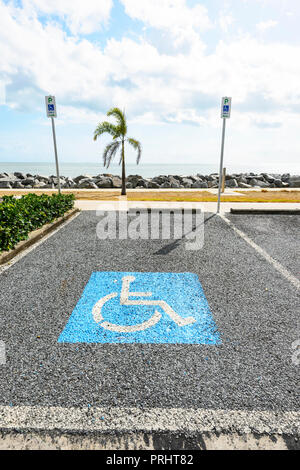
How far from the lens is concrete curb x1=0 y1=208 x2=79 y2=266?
5148 millimetres

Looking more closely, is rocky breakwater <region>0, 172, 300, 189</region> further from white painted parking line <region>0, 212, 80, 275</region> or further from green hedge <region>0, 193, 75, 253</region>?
white painted parking line <region>0, 212, 80, 275</region>

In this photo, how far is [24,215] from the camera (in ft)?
21.5

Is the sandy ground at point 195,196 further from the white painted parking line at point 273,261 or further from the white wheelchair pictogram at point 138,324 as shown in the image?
the white wheelchair pictogram at point 138,324

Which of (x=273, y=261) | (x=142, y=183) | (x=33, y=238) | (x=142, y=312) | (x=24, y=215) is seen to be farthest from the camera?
(x=142, y=183)

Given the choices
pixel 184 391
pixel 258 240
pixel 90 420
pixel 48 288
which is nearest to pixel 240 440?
pixel 184 391

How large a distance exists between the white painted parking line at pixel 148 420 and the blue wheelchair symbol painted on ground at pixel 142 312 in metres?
0.82

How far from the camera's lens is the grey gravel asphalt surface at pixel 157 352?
7.32ft

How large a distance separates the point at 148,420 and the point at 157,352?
733 millimetres

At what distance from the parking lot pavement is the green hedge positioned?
18.5ft

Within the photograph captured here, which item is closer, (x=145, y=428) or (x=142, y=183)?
(x=145, y=428)

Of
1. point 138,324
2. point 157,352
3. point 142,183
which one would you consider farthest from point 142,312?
point 142,183

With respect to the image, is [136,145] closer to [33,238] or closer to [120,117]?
[120,117]

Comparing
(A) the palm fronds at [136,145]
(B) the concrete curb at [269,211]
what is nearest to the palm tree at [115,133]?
(A) the palm fronds at [136,145]

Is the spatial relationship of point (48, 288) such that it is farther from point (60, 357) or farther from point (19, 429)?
point (19, 429)
